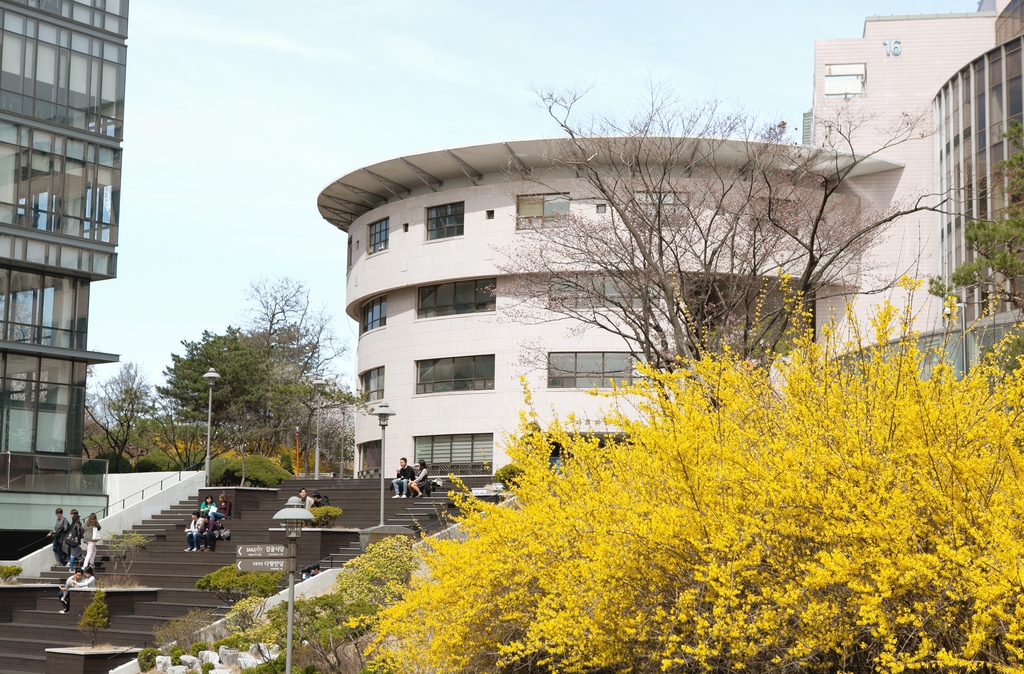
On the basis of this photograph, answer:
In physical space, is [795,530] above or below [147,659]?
above

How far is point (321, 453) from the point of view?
64.8 meters

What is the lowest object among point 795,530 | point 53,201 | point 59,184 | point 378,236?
point 795,530

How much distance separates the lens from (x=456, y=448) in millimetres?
40969

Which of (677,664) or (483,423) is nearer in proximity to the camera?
(677,664)

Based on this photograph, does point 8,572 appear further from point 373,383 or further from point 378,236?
point 378,236

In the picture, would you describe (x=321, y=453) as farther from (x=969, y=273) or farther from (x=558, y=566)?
(x=558, y=566)

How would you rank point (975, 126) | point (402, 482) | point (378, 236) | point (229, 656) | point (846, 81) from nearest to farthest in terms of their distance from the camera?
point (229, 656), point (402, 482), point (975, 126), point (378, 236), point (846, 81)

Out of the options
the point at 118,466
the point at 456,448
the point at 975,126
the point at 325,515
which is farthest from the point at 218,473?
the point at 975,126

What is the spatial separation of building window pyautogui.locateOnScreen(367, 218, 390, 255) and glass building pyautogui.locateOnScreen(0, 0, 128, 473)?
11.2m

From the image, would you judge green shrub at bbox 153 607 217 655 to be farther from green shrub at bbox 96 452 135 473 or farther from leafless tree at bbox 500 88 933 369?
green shrub at bbox 96 452 135 473

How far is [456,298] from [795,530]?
110 feet

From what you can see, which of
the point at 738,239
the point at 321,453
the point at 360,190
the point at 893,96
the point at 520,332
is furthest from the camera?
the point at 321,453

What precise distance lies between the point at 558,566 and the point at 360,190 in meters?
35.6

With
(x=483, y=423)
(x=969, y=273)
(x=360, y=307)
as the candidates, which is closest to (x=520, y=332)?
(x=483, y=423)
